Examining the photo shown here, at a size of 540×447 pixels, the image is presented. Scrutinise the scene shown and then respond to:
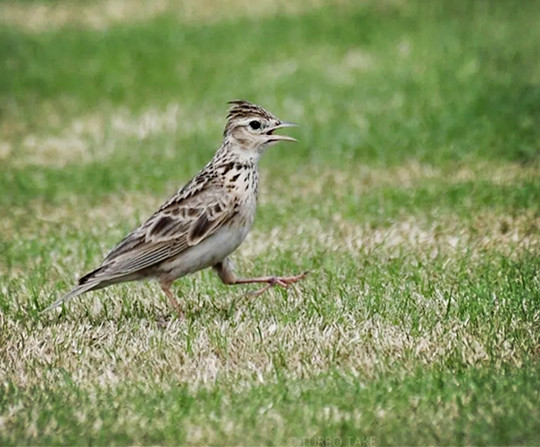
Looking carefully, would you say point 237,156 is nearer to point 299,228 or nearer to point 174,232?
point 174,232

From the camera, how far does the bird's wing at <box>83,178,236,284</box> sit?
8.06 metres

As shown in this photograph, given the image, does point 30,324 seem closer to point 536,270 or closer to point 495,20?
point 536,270

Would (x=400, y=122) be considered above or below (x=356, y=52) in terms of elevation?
below

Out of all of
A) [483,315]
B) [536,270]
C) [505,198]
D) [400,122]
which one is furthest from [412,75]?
[483,315]

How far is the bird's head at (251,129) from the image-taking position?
8.32 m

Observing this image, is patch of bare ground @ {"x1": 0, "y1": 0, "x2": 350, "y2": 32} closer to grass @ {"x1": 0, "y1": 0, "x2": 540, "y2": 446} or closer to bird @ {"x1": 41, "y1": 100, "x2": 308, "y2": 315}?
grass @ {"x1": 0, "y1": 0, "x2": 540, "y2": 446}

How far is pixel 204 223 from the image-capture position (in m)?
8.09

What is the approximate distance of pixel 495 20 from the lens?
20.7 meters

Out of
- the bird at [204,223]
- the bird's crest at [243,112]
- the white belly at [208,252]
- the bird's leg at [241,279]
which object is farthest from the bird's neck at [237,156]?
the bird's leg at [241,279]

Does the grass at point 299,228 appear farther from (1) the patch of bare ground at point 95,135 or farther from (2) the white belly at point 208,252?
(2) the white belly at point 208,252

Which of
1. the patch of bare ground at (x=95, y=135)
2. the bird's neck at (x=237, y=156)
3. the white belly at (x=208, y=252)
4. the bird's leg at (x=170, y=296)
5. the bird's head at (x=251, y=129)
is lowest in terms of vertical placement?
the bird's leg at (x=170, y=296)

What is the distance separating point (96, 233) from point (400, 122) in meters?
4.73

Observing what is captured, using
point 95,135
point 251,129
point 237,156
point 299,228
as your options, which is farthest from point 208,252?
point 95,135

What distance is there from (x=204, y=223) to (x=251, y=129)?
2.31ft
